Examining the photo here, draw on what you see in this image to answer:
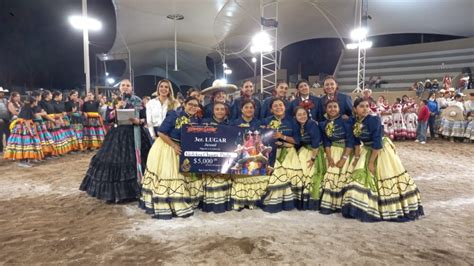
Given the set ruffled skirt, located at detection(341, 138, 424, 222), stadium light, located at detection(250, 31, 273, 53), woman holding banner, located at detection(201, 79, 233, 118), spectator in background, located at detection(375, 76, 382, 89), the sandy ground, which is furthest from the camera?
spectator in background, located at detection(375, 76, 382, 89)

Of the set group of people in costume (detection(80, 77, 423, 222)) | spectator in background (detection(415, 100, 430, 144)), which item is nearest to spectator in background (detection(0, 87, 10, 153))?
group of people in costume (detection(80, 77, 423, 222))

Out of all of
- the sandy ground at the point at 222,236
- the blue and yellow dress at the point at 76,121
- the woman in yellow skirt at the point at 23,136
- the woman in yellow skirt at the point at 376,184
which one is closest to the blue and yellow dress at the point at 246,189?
the sandy ground at the point at 222,236

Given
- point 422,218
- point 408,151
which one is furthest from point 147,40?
point 422,218

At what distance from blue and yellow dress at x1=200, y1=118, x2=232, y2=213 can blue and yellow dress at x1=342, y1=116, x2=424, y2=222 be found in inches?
52.8

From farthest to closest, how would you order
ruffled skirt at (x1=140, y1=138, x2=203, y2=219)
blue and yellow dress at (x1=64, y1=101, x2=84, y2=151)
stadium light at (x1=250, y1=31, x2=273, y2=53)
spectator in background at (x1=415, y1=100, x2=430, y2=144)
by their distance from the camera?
stadium light at (x1=250, y1=31, x2=273, y2=53), spectator in background at (x1=415, y1=100, x2=430, y2=144), blue and yellow dress at (x1=64, y1=101, x2=84, y2=151), ruffled skirt at (x1=140, y1=138, x2=203, y2=219)

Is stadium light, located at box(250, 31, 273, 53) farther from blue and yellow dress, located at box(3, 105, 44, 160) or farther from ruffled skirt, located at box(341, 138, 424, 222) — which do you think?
ruffled skirt, located at box(341, 138, 424, 222)

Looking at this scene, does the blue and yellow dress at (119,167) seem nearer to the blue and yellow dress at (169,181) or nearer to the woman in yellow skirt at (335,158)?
the blue and yellow dress at (169,181)

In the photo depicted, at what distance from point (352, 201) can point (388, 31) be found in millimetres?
17491

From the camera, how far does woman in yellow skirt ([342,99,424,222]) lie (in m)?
3.37

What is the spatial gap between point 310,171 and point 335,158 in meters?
0.31

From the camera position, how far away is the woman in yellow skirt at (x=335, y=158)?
3594 mm

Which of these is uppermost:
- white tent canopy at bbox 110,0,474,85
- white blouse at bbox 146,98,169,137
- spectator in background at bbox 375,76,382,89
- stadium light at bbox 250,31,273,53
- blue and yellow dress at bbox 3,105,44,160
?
white tent canopy at bbox 110,0,474,85

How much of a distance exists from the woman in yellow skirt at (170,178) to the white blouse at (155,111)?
549 millimetres

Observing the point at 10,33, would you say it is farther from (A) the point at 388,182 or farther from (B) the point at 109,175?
(A) the point at 388,182
